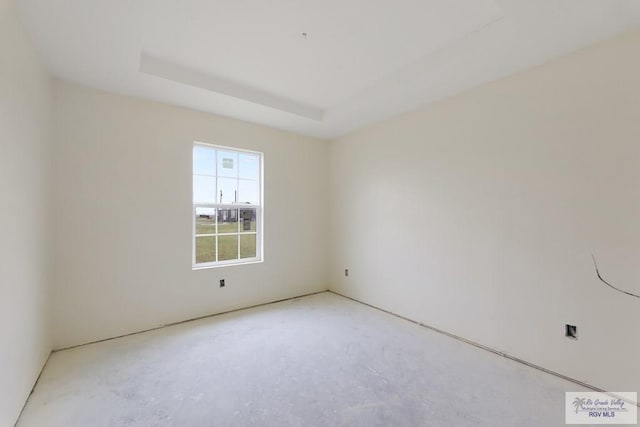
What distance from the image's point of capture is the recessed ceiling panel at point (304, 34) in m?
1.81

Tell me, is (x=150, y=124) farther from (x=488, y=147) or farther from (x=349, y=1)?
(x=488, y=147)

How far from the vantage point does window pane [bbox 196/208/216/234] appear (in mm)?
3320

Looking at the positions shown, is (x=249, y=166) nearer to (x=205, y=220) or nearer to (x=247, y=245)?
(x=205, y=220)

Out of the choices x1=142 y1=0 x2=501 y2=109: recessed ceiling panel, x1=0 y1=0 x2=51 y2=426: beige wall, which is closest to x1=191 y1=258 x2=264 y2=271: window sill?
x1=0 y1=0 x2=51 y2=426: beige wall

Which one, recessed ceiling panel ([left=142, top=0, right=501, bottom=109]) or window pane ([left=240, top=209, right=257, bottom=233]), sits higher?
recessed ceiling panel ([left=142, top=0, right=501, bottom=109])

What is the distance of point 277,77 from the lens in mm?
2738

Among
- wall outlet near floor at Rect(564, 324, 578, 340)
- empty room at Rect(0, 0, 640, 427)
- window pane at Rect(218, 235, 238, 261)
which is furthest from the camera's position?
window pane at Rect(218, 235, 238, 261)

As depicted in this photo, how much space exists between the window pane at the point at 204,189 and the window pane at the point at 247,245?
0.66 metres

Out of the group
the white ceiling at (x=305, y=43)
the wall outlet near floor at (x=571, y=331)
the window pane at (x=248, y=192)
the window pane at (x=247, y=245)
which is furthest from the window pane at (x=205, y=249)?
the wall outlet near floor at (x=571, y=331)

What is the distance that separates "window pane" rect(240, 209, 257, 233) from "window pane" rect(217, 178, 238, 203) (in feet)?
0.77

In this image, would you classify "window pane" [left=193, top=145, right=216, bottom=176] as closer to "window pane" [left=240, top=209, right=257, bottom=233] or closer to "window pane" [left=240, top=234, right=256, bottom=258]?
"window pane" [left=240, top=209, right=257, bottom=233]

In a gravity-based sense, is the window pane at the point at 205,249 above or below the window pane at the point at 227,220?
below

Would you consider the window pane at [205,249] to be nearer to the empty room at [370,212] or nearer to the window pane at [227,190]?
the empty room at [370,212]

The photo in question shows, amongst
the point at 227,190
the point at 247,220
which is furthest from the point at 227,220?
the point at 227,190
